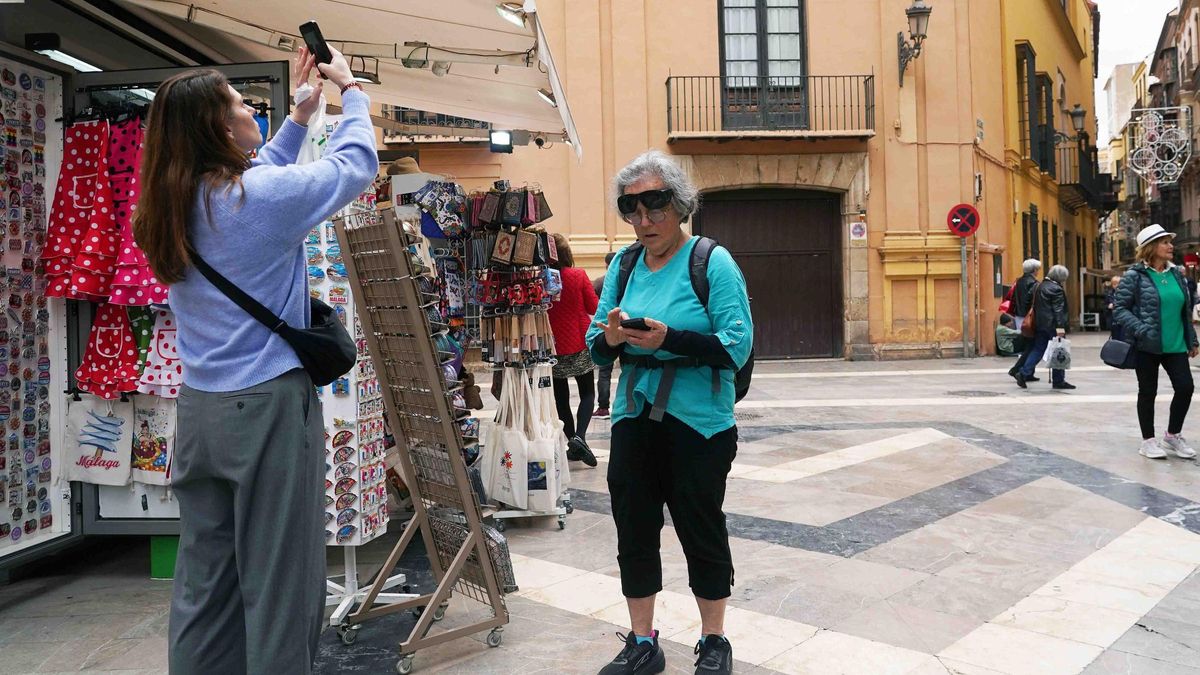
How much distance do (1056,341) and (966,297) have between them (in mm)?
5060

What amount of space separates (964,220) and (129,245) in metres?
14.3

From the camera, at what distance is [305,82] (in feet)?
7.77

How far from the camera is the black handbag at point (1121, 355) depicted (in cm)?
666

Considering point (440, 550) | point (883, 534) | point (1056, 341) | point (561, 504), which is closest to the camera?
point (440, 550)

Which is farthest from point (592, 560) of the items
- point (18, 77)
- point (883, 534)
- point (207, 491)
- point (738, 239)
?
point (738, 239)

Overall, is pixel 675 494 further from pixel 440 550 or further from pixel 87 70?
pixel 87 70

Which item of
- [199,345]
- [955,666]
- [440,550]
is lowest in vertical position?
[955,666]

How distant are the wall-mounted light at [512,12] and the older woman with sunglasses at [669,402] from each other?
178cm

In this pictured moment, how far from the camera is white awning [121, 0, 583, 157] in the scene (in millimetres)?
4500

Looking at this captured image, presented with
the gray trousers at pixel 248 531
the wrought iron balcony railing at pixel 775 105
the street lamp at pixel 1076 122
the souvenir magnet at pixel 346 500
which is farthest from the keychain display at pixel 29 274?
Answer: the street lamp at pixel 1076 122

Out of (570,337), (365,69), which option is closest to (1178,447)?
(570,337)

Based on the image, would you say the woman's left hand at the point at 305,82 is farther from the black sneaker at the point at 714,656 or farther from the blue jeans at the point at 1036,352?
the blue jeans at the point at 1036,352

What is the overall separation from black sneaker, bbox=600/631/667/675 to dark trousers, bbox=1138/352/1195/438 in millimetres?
5201

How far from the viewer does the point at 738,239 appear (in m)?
16.4
